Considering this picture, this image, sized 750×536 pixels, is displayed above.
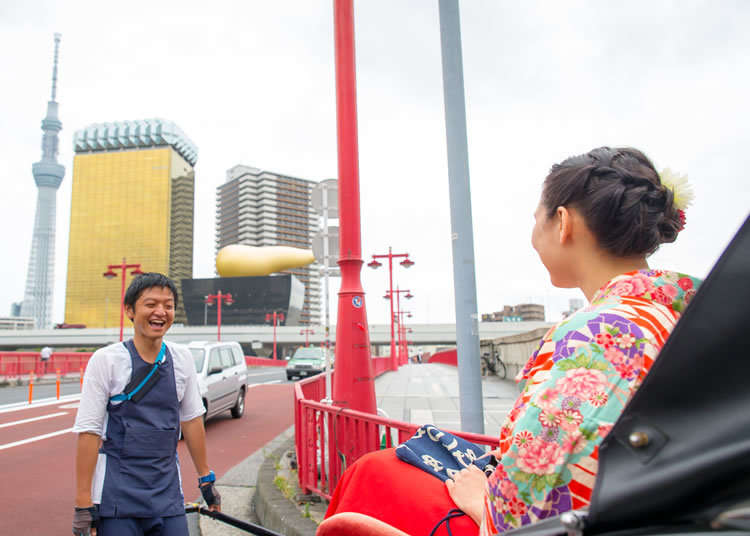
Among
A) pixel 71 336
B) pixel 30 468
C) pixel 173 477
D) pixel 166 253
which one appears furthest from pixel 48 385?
pixel 166 253

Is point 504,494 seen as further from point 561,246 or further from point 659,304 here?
point 561,246

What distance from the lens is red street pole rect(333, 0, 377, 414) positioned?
5336mm

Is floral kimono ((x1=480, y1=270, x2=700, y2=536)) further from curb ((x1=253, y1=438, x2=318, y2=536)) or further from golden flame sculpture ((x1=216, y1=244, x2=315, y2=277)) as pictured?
golden flame sculpture ((x1=216, y1=244, x2=315, y2=277))

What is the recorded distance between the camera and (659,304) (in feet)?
3.53

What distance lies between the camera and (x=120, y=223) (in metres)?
124

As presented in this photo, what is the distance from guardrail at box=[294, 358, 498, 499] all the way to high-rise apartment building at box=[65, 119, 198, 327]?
119682 millimetres

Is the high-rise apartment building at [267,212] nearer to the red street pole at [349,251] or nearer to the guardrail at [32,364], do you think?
the guardrail at [32,364]

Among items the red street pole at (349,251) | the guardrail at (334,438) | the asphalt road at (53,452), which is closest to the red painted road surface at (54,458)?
the asphalt road at (53,452)

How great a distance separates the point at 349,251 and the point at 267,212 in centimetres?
14950

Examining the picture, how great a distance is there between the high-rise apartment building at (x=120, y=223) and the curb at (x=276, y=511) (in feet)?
391

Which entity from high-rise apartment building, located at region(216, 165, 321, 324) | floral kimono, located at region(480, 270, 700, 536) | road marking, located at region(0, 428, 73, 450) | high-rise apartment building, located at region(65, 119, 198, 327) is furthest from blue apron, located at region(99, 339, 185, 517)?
high-rise apartment building, located at region(216, 165, 321, 324)

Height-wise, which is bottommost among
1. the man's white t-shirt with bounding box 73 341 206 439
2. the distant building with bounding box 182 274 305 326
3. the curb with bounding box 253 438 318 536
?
the curb with bounding box 253 438 318 536

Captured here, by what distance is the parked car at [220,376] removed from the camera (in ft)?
33.5

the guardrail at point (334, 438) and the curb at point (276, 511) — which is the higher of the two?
the guardrail at point (334, 438)
